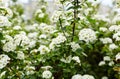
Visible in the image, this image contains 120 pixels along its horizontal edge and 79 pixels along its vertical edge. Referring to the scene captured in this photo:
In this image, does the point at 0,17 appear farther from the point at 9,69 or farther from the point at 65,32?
the point at 65,32

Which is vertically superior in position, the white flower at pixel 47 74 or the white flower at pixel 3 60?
the white flower at pixel 3 60

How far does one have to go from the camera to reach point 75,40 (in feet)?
12.1

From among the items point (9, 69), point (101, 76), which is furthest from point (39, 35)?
point (9, 69)

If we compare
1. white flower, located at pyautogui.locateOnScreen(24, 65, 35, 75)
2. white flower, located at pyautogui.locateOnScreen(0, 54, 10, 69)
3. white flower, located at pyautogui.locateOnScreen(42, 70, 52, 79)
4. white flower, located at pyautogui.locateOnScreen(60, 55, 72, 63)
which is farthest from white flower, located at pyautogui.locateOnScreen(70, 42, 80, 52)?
white flower, located at pyautogui.locateOnScreen(0, 54, 10, 69)

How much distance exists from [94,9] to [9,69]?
110 inches

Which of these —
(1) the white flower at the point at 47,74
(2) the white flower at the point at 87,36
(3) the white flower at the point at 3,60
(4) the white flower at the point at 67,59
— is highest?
(2) the white flower at the point at 87,36

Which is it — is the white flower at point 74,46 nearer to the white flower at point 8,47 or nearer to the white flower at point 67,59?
the white flower at point 67,59

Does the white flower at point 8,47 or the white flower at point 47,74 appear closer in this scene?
the white flower at point 8,47

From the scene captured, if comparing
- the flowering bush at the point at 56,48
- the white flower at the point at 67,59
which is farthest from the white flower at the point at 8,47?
the white flower at the point at 67,59

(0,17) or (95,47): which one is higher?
(95,47)

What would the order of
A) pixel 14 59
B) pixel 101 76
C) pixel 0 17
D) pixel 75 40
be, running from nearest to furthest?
pixel 0 17
pixel 14 59
pixel 75 40
pixel 101 76

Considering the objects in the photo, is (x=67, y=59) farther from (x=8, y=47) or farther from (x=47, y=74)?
(x=8, y=47)

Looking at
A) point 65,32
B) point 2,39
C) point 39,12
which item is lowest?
point 2,39

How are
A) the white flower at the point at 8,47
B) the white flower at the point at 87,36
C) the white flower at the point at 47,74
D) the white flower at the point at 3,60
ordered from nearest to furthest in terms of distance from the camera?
the white flower at the point at 3,60, the white flower at the point at 8,47, the white flower at the point at 87,36, the white flower at the point at 47,74
